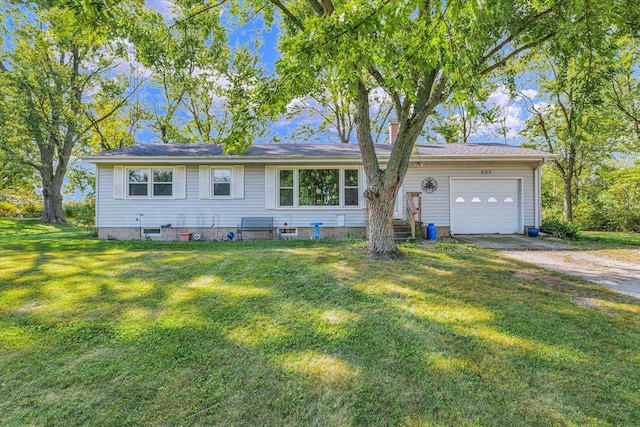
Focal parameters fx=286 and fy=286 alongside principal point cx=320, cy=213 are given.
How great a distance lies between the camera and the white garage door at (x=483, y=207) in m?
10.4

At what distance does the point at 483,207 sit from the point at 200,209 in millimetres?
10233

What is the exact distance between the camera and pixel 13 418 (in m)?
1.86

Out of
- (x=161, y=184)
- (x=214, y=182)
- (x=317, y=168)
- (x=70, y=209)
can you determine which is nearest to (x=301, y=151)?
(x=317, y=168)

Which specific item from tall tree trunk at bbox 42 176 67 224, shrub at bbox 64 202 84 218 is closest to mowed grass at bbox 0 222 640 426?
tall tree trunk at bbox 42 176 67 224

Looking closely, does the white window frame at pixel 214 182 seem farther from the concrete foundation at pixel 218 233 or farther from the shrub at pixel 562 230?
the shrub at pixel 562 230

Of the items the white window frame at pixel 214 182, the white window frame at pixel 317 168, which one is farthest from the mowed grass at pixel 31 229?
the white window frame at pixel 317 168

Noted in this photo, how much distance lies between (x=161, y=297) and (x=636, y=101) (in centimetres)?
2008

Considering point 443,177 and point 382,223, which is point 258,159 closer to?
point 382,223

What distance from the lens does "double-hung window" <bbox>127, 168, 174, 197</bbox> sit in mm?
10164

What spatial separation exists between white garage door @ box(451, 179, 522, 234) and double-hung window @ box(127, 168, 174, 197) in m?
10.3

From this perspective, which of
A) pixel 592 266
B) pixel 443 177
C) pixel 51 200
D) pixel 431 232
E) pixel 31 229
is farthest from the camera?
pixel 51 200

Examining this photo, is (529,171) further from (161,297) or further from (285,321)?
(161,297)

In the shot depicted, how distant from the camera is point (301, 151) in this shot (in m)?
10.6

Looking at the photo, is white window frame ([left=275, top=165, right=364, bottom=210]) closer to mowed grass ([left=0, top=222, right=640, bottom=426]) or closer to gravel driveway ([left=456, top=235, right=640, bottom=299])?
gravel driveway ([left=456, top=235, right=640, bottom=299])
